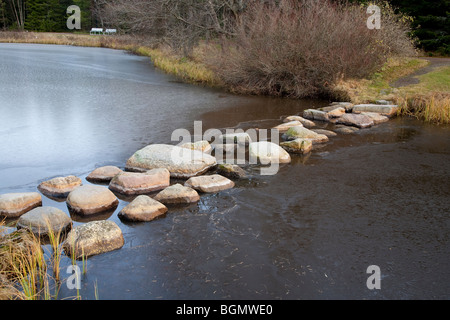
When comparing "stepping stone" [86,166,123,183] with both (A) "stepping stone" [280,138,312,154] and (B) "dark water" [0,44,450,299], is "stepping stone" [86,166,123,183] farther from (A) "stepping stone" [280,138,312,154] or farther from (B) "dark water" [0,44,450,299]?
(A) "stepping stone" [280,138,312,154]

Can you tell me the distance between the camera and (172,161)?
7461mm

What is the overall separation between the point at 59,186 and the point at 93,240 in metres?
2.02

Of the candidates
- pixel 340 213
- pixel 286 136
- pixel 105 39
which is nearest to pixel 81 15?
pixel 105 39

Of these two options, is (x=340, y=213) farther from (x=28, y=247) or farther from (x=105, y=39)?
(x=105, y=39)

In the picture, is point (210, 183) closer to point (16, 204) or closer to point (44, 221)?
point (44, 221)

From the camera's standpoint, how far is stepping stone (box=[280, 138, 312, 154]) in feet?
29.7

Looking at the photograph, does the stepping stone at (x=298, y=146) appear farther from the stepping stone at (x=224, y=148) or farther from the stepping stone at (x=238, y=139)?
the stepping stone at (x=224, y=148)

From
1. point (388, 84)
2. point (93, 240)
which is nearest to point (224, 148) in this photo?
point (93, 240)

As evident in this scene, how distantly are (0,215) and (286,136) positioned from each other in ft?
21.4

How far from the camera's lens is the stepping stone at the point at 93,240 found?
15.6 ft

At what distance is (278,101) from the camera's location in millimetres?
15367

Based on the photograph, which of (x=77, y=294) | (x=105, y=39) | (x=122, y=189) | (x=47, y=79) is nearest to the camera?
(x=77, y=294)

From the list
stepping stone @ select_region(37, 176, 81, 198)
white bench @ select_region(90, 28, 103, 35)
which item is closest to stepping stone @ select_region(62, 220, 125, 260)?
stepping stone @ select_region(37, 176, 81, 198)

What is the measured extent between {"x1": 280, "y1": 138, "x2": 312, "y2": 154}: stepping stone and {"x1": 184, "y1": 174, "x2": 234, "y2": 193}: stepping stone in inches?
101
